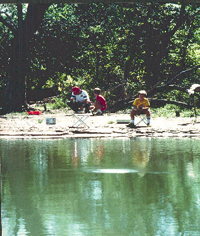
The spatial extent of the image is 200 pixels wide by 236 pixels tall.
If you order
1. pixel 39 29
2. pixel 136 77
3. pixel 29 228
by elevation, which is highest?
pixel 39 29

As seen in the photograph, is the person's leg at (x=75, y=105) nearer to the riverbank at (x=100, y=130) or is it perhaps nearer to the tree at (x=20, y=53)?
the riverbank at (x=100, y=130)

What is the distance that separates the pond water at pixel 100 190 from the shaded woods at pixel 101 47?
15.4 metres

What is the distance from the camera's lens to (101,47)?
94.0 ft

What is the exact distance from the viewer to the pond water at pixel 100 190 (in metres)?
5.20

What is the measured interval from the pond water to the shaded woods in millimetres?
15371

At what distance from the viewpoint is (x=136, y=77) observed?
94.2 ft

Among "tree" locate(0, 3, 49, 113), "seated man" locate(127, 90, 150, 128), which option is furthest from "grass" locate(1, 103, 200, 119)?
"seated man" locate(127, 90, 150, 128)

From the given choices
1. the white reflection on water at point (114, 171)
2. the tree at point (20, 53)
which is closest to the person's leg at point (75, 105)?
the white reflection on water at point (114, 171)

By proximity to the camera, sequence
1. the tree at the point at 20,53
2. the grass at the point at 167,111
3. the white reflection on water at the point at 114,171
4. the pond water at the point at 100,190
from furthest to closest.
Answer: the tree at the point at 20,53, the grass at the point at 167,111, the white reflection on water at the point at 114,171, the pond water at the point at 100,190

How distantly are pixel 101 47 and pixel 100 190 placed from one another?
2210 centimetres

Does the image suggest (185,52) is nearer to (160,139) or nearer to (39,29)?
(39,29)

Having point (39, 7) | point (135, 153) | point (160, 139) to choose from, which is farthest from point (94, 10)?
point (135, 153)

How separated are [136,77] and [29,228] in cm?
2395

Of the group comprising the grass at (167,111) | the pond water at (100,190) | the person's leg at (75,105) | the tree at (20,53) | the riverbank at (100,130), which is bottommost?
the pond water at (100,190)
